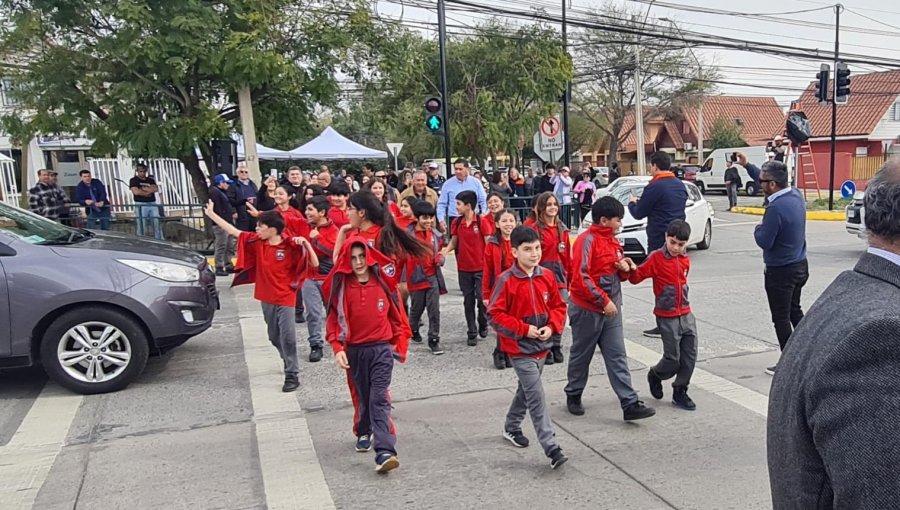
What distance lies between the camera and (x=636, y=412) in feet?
15.4

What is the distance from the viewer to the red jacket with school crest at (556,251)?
20.2 feet

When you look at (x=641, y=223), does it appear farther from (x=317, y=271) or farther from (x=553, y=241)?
(x=317, y=271)

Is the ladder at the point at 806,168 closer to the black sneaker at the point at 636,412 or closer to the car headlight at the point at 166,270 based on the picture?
the black sneaker at the point at 636,412

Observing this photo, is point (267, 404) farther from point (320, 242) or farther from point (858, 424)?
point (858, 424)

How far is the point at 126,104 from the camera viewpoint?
13.0 m

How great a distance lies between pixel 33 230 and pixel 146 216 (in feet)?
25.4

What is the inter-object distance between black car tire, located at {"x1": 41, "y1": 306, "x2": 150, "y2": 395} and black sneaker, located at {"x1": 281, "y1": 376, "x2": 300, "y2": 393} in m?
1.20

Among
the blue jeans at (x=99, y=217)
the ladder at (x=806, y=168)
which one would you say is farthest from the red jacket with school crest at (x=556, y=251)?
the ladder at (x=806, y=168)

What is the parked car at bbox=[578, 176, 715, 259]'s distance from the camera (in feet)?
39.2

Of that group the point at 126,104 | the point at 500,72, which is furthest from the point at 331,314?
the point at 500,72

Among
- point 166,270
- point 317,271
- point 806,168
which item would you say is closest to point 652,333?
point 317,271

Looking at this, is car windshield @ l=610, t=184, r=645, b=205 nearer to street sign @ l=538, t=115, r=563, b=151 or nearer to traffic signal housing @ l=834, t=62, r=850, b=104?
street sign @ l=538, t=115, r=563, b=151

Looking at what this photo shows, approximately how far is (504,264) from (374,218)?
155 cm

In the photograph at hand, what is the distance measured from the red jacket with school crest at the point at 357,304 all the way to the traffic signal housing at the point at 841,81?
2028cm
